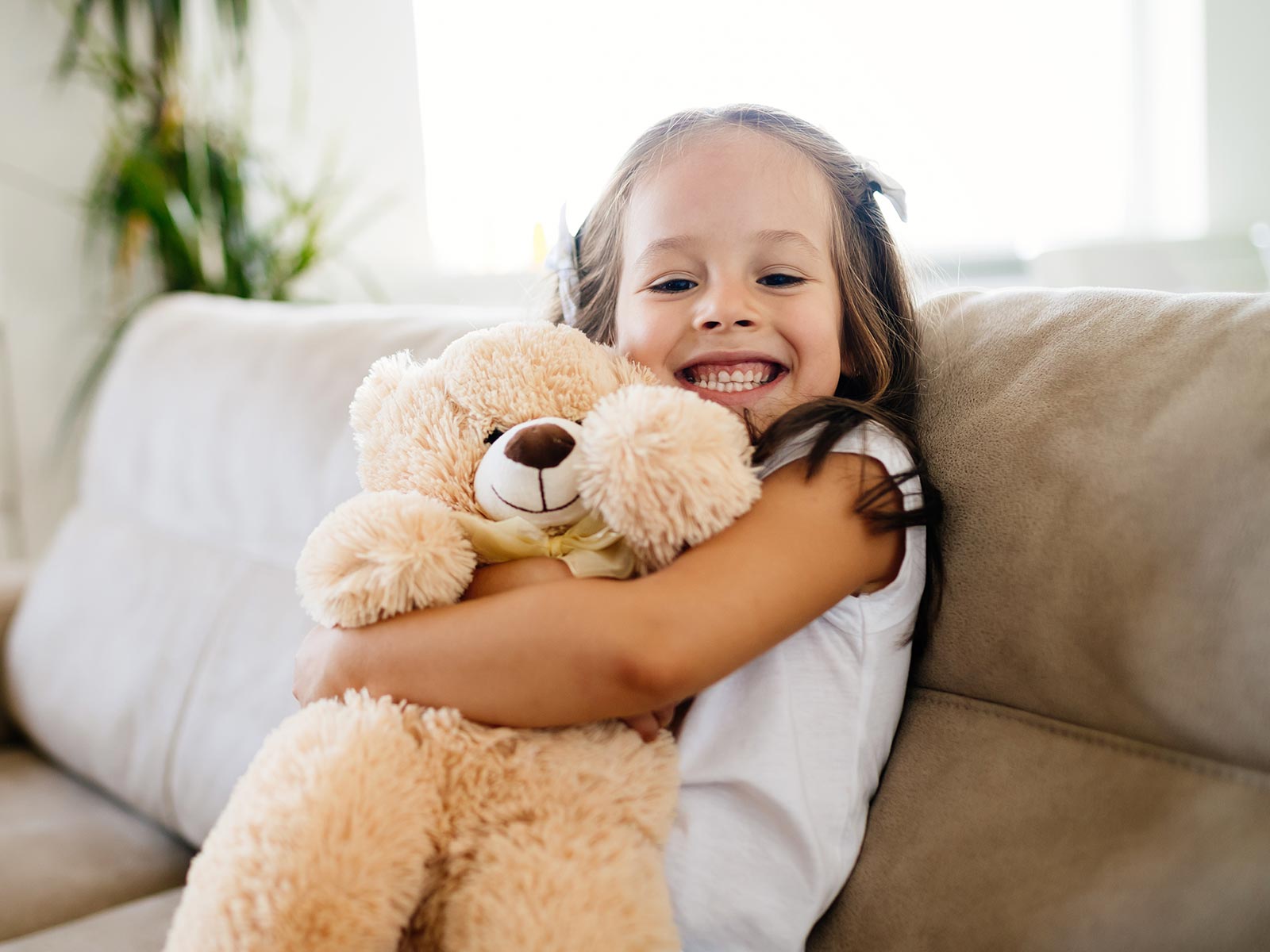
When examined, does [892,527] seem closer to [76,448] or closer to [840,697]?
[840,697]

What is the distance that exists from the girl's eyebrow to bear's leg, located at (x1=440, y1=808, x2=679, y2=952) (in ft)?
1.56

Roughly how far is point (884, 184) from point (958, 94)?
1699 mm

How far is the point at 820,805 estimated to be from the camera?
0.80 m

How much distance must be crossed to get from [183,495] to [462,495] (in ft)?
3.08

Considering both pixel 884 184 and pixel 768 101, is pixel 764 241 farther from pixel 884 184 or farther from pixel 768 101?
pixel 768 101

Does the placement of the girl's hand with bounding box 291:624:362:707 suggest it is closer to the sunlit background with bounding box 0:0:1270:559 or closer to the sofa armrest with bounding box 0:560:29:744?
the sofa armrest with bounding box 0:560:29:744

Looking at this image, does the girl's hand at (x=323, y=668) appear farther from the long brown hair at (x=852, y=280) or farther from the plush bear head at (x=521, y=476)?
the long brown hair at (x=852, y=280)

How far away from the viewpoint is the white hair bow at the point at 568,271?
1.07 meters

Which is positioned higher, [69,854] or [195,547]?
[195,547]

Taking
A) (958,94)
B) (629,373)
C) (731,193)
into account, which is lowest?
(629,373)

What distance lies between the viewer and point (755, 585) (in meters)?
0.73

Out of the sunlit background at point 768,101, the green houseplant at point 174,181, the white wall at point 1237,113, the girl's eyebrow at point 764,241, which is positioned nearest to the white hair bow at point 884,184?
the girl's eyebrow at point 764,241

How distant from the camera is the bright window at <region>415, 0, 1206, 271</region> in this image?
2.41 meters

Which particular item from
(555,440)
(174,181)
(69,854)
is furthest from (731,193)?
(174,181)
